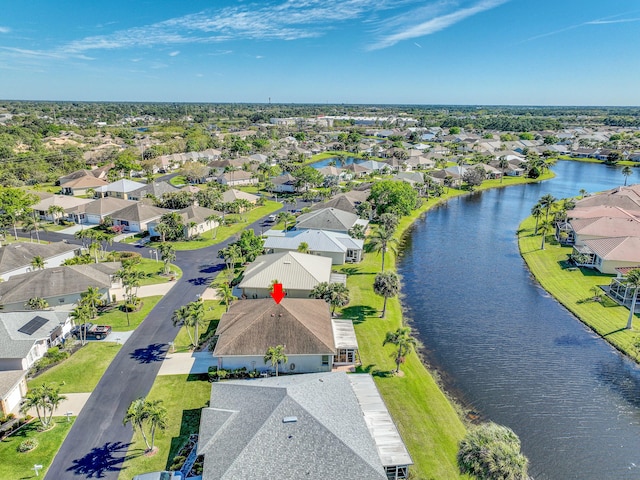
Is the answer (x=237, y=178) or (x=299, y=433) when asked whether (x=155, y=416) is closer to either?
(x=299, y=433)

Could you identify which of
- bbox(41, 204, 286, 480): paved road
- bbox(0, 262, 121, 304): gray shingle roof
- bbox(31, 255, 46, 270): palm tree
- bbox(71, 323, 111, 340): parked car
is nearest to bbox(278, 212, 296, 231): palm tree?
bbox(41, 204, 286, 480): paved road

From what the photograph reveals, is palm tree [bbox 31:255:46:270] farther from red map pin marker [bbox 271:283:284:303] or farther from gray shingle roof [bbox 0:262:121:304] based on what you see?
red map pin marker [bbox 271:283:284:303]

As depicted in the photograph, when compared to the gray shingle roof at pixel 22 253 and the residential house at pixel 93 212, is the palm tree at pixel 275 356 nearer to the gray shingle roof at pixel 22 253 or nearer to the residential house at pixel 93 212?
the gray shingle roof at pixel 22 253

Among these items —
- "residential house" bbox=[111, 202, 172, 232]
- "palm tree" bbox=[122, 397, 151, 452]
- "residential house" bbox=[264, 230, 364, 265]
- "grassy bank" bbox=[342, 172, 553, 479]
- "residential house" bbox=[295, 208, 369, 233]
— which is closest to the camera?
"palm tree" bbox=[122, 397, 151, 452]

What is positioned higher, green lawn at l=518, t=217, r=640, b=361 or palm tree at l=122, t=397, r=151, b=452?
palm tree at l=122, t=397, r=151, b=452

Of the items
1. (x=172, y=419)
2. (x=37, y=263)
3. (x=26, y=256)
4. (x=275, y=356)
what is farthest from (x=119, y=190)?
(x=275, y=356)

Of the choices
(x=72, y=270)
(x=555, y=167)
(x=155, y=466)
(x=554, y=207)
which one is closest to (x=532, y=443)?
(x=155, y=466)
